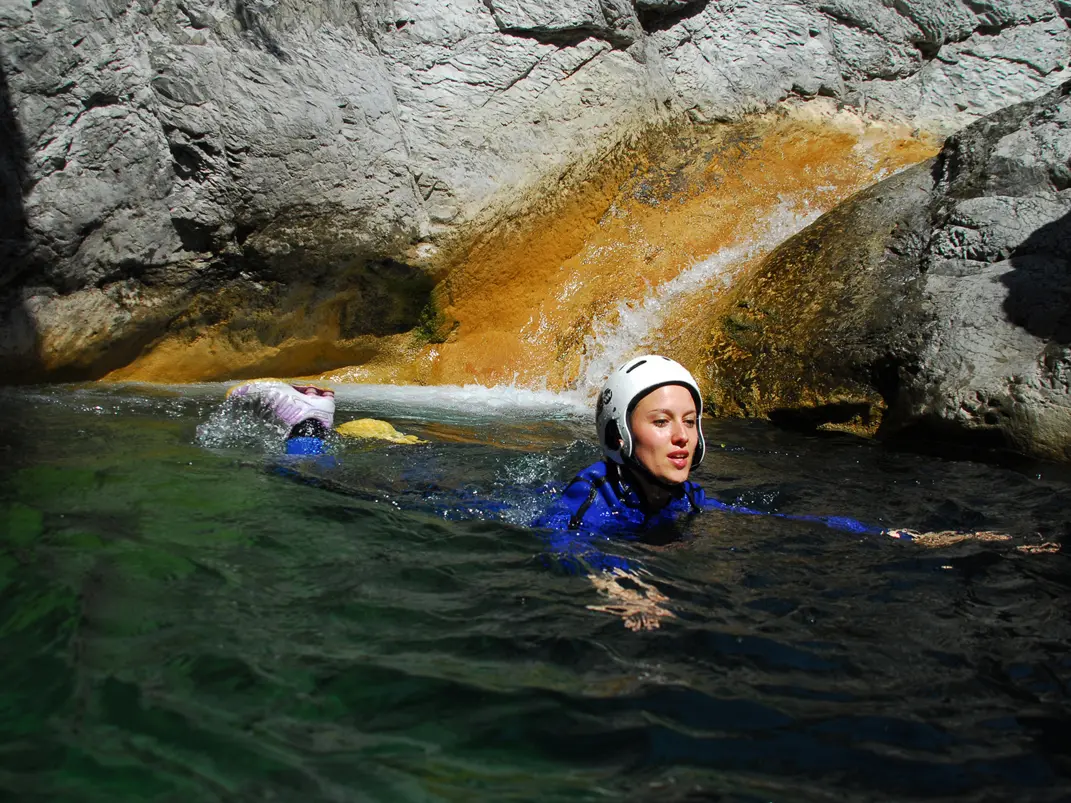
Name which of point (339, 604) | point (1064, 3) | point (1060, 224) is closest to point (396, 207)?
point (1060, 224)

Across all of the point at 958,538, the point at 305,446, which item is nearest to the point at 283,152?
the point at 305,446

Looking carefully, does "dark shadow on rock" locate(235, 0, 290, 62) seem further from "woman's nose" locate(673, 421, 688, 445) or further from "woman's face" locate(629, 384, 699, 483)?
"woman's nose" locate(673, 421, 688, 445)

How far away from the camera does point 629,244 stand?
1111 centimetres

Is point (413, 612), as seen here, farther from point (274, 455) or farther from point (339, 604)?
point (274, 455)

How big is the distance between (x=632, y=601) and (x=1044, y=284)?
18.5ft

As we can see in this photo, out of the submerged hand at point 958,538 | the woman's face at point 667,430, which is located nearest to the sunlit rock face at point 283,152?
the woman's face at point 667,430

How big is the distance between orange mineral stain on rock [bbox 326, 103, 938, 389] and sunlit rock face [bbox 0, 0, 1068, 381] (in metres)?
0.28

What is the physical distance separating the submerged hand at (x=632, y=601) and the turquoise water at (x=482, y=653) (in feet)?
0.17

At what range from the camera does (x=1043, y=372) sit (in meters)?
6.16

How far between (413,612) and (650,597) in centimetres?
87

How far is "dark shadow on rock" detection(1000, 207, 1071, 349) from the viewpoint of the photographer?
6539mm

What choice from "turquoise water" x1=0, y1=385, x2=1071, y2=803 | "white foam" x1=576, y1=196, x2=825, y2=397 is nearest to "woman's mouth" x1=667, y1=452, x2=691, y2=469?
"turquoise water" x1=0, y1=385, x2=1071, y2=803

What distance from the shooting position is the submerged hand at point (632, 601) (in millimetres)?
2842

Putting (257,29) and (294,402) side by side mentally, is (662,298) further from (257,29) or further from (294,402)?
(257,29)
